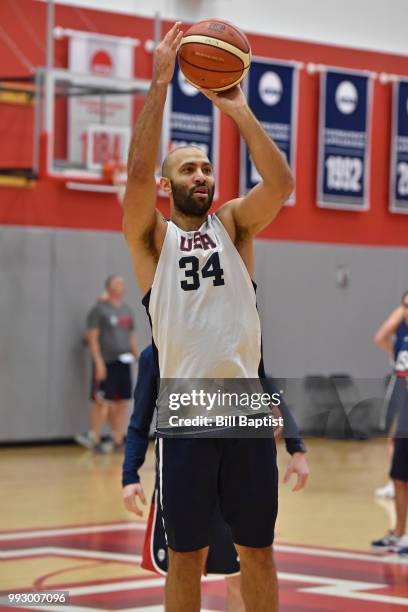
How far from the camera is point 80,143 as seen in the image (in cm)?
1466

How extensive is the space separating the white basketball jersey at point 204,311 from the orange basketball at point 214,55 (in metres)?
0.64

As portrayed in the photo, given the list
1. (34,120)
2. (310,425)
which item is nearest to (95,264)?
(34,120)

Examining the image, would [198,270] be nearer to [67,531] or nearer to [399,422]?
[67,531]

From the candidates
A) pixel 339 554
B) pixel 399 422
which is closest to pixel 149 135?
pixel 339 554

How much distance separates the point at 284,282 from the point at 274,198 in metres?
12.2

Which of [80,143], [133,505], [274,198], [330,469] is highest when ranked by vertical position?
[80,143]

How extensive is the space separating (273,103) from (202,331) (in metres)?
12.6

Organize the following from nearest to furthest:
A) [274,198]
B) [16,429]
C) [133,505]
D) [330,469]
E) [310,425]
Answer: [274,198], [133,505], [310,425], [330,469], [16,429]

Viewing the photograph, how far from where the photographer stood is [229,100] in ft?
15.1

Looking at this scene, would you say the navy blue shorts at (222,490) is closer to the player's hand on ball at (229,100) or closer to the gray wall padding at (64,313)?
the player's hand on ball at (229,100)

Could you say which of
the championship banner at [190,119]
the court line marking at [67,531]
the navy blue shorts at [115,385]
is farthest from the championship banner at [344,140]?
the court line marking at [67,531]

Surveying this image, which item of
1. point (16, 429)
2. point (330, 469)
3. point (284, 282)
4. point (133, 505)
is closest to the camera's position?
point (133, 505)

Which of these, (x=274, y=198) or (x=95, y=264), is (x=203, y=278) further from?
(x=95, y=264)

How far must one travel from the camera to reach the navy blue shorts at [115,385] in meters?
14.5
